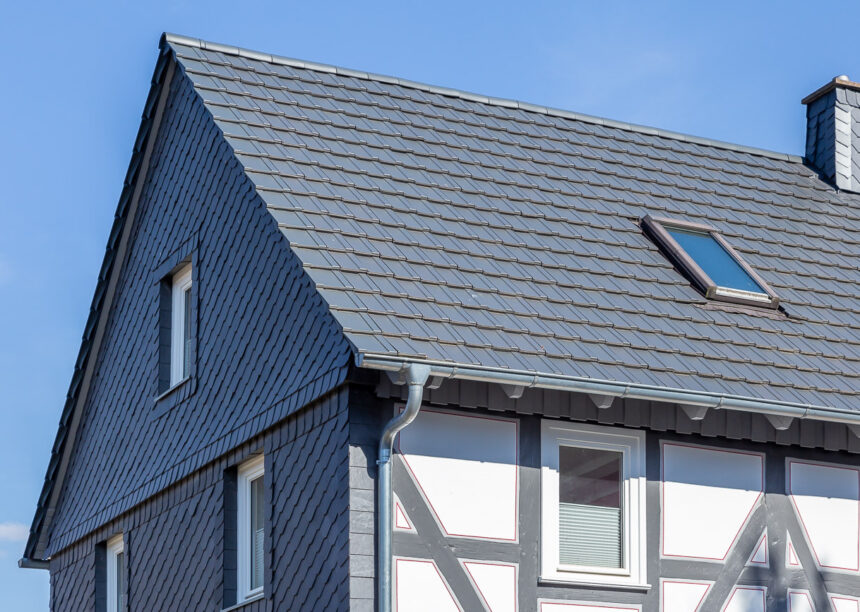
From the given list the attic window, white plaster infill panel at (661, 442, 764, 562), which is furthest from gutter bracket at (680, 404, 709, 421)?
the attic window

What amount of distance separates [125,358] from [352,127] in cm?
417

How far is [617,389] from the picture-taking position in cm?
1248

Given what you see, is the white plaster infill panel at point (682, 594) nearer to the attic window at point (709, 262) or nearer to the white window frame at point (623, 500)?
the white window frame at point (623, 500)

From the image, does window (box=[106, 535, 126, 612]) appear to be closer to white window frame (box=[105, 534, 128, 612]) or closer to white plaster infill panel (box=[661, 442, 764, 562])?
white window frame (box=[105, 534, 128, 612])

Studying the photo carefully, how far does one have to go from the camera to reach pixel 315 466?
12609 millimetres

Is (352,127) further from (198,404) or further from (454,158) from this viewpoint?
(198,404)

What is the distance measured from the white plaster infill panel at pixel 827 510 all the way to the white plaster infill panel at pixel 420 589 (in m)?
3.29

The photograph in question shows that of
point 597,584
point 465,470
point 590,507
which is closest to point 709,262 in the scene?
point 590,507

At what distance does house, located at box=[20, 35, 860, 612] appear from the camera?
40.2 ft

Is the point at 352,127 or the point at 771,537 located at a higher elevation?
the point at 352,127

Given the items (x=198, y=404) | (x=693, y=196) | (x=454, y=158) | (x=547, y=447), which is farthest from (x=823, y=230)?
(x=198, y=404)

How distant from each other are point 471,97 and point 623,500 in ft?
19.3

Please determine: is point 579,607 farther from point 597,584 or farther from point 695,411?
point 695,411

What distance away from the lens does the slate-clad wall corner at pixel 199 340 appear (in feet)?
43.8
